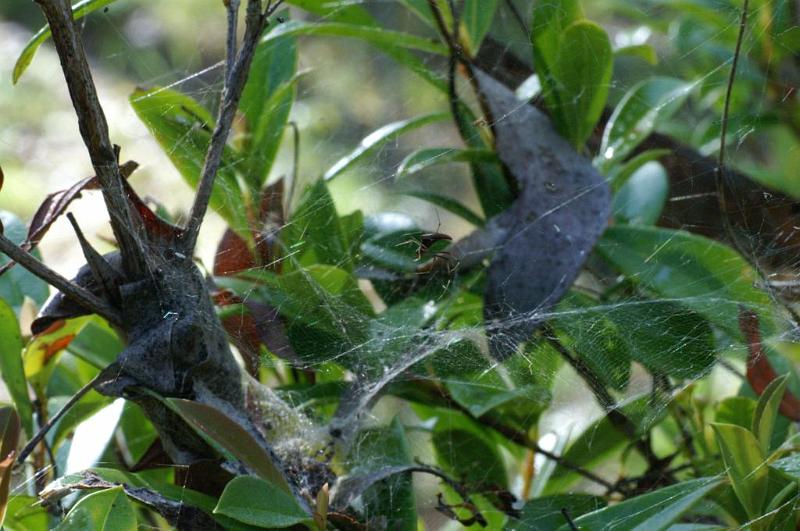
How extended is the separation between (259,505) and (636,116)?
779 millimetres

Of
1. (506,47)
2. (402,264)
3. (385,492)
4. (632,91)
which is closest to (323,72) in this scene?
(506,47)

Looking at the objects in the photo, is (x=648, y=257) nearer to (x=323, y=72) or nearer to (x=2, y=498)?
(x=2, y=498)

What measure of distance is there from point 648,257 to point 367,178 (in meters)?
0.38

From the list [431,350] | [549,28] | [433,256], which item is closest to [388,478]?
[431,350]

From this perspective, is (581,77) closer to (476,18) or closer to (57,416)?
(476,18)

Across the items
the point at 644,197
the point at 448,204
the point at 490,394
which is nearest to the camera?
the point at 490,394

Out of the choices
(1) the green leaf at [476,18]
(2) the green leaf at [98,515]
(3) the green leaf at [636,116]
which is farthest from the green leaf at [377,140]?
(2) the green leaf at [98,515]

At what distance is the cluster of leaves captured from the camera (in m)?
0.70

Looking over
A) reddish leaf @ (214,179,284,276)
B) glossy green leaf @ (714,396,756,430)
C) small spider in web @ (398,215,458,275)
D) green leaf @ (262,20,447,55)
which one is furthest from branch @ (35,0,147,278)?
glossy green leaf @ (714,396,756,430)

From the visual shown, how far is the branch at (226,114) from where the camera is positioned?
65cm

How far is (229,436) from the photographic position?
0.65 metres

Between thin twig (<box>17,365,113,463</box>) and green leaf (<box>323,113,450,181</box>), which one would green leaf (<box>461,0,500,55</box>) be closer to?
green leaf (<box>323,113,450,181</box>)

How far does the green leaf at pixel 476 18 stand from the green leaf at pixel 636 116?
0.23 metres

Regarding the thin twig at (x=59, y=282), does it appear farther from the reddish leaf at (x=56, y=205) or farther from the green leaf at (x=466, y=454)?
the green leaf at (x=466, y=454)
